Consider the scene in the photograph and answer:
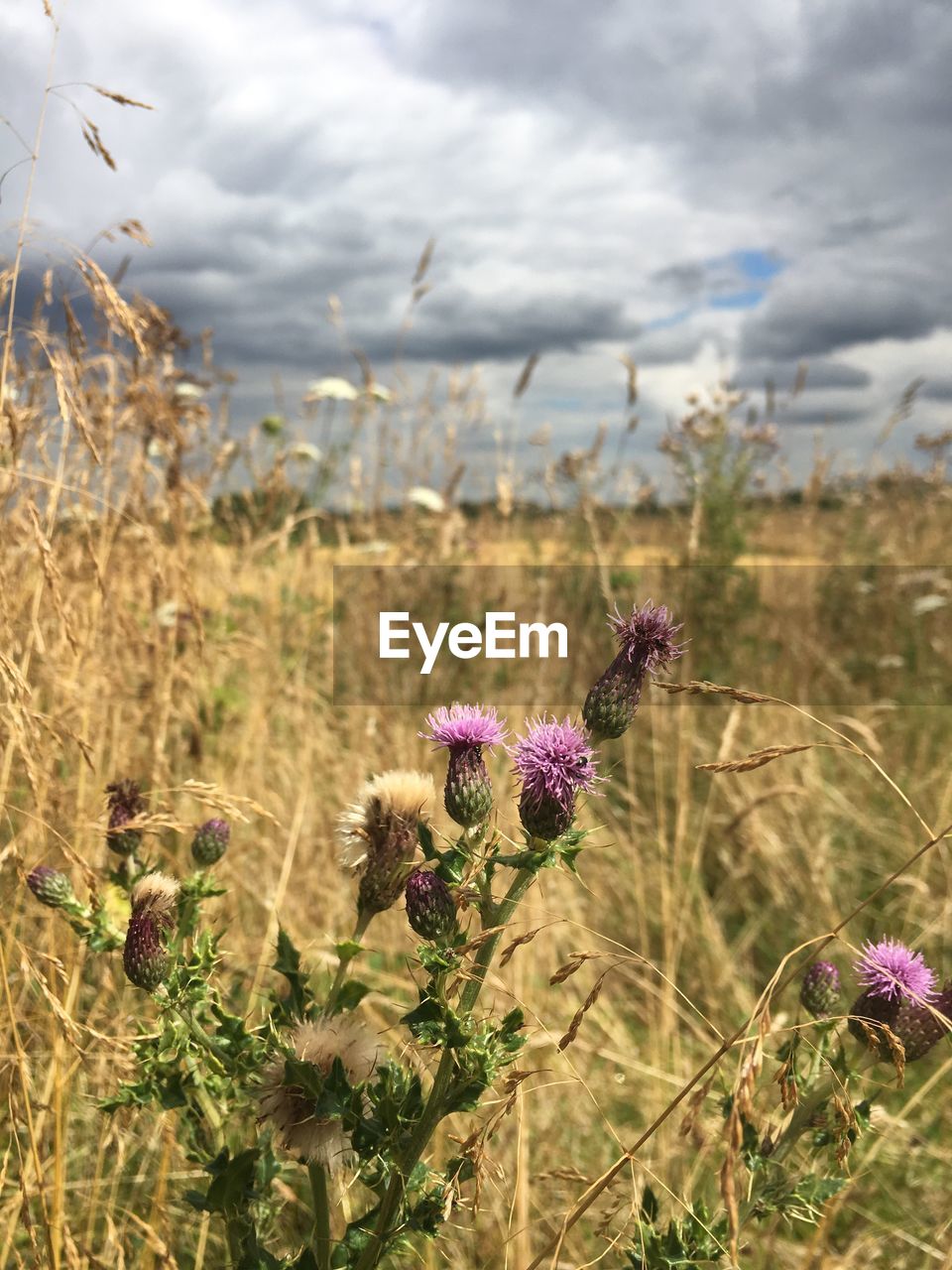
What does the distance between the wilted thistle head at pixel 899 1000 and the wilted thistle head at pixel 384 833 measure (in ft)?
1.90

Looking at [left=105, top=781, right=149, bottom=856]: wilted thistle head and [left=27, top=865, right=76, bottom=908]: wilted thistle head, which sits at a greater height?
[left=105, top=781, right=149, bottom=856]: wilted thistle head

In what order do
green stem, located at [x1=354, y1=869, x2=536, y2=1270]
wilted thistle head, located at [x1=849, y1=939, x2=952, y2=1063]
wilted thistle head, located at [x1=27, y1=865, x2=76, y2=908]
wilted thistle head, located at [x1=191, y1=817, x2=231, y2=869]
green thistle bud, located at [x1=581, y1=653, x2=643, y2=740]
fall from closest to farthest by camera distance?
green stem, located at [x1=354, y1=869, x2=536, y2=1270], green thistle bud, located at [x1=581, y1=653, x2=643, y2=740], wilted thistle head, located at [x1=849, y1=939, x2=952, y2=1063], wilted thistle head, located at [x1=27, y1=865, x2=76, y2=908], wilted thistle head, located at [x1=191, y1=817, x2=231, y2=869]

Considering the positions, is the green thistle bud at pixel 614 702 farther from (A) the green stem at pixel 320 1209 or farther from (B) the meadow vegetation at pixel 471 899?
(A) the green stem at pixel 320 1209

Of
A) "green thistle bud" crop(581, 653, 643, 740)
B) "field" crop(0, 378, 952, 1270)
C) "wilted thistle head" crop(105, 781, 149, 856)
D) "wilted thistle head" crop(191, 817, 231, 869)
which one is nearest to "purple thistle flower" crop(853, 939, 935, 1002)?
"field" crop(0, 378, 952, 1270)

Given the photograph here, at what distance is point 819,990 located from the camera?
1.43 metres

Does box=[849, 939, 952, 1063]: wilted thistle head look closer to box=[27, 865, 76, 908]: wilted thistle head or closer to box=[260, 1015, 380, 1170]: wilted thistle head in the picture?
box=[260, 1015, 380, 1170]: wilted thistle head

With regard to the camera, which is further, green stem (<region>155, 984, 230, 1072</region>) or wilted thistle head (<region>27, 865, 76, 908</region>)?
wilted thistle head (<region>27, 865, 76, 908</region>)

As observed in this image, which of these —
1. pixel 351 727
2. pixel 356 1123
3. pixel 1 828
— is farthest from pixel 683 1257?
pixel 351 727

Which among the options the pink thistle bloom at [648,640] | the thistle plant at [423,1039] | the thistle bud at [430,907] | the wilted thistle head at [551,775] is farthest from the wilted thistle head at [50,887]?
the pink thistle bloom at [648,640]

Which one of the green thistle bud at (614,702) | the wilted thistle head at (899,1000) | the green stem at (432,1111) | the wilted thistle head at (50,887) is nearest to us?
the green stem at (432,1111)

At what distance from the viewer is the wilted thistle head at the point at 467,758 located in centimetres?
115

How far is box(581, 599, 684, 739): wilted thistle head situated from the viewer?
3.70ft

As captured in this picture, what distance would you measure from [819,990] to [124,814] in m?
1.09

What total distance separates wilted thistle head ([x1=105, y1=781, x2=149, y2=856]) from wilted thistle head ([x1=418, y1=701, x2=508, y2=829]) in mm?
583
